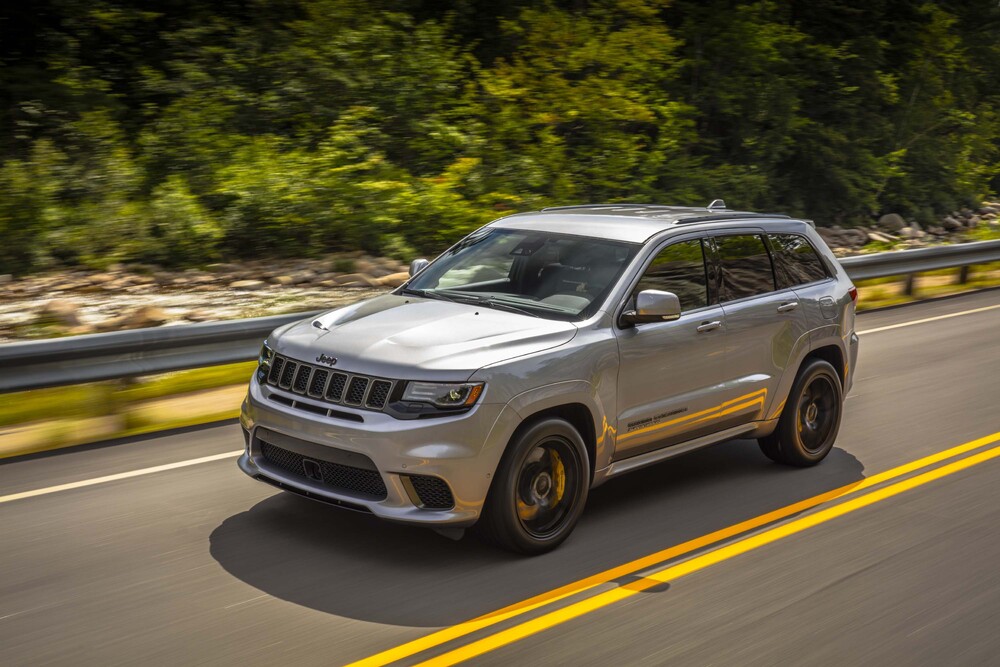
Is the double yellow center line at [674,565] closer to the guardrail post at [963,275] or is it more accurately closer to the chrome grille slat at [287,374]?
the chrome grille slat at [287,374]

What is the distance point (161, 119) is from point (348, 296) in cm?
562

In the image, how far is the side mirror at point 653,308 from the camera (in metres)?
5.83

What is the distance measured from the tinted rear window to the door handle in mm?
895

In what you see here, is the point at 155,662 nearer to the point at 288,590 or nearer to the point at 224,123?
the point at 288,590

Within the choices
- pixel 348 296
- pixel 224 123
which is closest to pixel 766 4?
pixel 224 123

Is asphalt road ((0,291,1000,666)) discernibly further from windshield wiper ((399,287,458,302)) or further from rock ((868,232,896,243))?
rock ((868,232,896,243))

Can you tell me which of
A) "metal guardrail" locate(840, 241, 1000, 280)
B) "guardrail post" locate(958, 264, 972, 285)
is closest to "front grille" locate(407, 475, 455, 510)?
"metal guardrail" locate(840, 241, 1000, 280)

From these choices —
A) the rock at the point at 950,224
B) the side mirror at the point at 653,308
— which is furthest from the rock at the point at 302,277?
the rock at the point at 950,224

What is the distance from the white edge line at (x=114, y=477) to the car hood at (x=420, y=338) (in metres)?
1.73

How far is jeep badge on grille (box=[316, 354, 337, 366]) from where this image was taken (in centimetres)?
537

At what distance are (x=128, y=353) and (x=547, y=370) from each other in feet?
13.6

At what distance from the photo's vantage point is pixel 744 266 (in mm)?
6953

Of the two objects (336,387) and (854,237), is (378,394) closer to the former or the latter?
(336,387)

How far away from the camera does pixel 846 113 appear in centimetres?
3083
